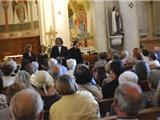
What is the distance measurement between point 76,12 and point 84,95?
1439cm

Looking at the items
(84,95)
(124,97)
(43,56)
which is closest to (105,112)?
(84,95)

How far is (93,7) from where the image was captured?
53.6 feet

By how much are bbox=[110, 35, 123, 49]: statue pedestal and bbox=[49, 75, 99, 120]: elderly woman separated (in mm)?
11061

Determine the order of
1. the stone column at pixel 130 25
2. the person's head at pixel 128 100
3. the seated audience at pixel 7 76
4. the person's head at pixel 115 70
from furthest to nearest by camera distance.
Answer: the stone column at pixel 130 25
the seated audience at pixel 7 76
the person's head at pixel 115 70
the person's head at pixel 128 100

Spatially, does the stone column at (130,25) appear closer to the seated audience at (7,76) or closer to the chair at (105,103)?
the seated audience at (7,76)

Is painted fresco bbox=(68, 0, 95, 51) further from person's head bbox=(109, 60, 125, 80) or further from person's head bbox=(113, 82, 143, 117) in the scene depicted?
person's head bbox=(113, 82, 143, 117)

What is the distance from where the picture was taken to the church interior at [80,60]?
12.6 feet

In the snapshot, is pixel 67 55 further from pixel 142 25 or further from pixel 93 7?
pixel 142 25

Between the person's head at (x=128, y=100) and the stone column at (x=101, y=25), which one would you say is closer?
the person's head at (x=128, y=100)

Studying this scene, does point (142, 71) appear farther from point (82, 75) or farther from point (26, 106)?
point (26, 106)

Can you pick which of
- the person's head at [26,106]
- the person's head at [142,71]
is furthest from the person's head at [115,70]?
the person's head at [26,106]

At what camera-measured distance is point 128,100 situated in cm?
268

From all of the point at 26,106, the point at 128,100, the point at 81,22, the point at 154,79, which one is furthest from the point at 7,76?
the point at 81,22

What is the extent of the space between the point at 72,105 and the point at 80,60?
7417 millimetres
